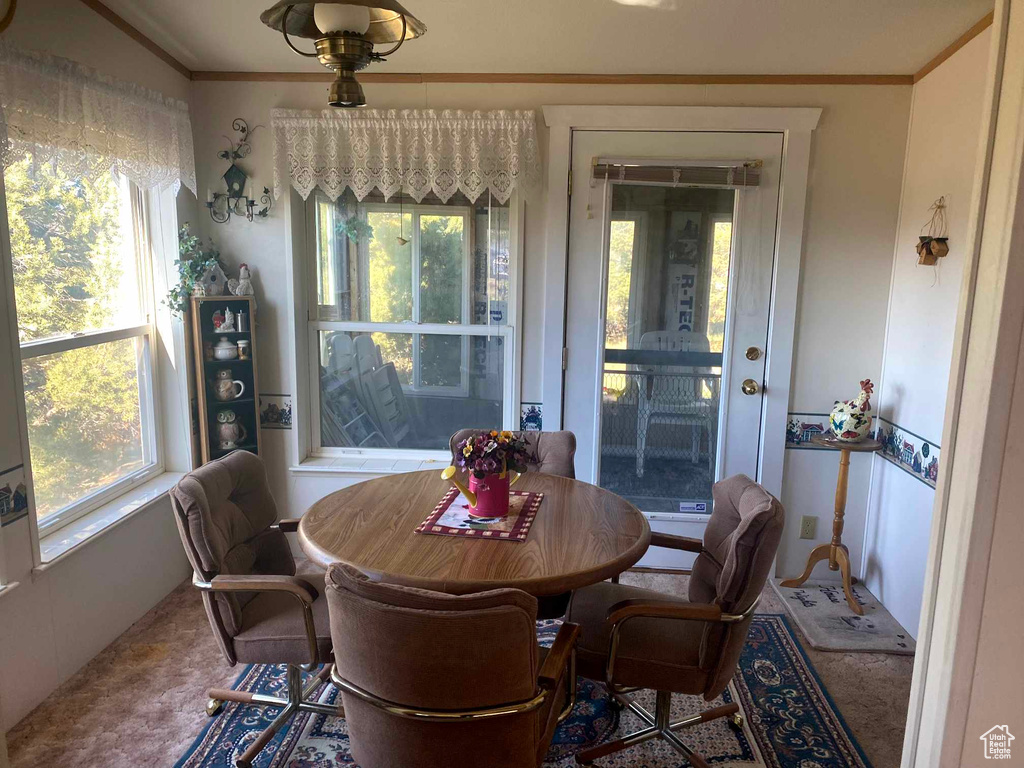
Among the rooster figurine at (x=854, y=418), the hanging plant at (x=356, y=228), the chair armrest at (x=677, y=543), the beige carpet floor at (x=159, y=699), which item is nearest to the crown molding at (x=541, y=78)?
the hanging plant at (x=356, y=228)

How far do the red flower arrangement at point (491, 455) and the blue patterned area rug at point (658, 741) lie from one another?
35.0 inches

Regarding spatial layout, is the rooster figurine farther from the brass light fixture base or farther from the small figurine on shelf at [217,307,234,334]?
the small figurine on shelf at [217,307,234,334]

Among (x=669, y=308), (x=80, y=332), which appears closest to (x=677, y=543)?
(x=669, y=308)

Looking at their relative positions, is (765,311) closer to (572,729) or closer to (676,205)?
(676,205)

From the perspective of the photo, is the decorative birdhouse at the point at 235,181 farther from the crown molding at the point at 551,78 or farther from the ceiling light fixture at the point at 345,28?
the ceiling light fixture at the point at 345,28

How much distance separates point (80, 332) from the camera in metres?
2.69

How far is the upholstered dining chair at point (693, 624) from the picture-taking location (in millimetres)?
1836

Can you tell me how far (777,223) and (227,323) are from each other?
8.61 ft

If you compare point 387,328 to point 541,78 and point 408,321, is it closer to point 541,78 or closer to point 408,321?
point 408,321

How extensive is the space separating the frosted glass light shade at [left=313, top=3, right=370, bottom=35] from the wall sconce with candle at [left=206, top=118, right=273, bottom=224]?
2002 mm

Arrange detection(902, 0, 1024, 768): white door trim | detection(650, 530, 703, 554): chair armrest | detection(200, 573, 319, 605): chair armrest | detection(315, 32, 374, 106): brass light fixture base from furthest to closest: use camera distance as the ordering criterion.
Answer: detection(650, 530, 703, 554): chair armrest
detection(200, 573, 319, 605): chair armrest
detection(315, 32, 374, 106): brass light fixture base
detection(902, 0, 1024, 768): white door trim

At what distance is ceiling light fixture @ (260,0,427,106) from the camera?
4.74 feet

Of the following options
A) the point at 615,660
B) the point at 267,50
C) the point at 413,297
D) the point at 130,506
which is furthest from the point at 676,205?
the point at 130,506

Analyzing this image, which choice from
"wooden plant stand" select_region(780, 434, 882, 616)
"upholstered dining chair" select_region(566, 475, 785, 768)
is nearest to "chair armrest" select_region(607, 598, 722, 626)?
"upholstered dining chair" select_region(566, 475, 785, 768)
